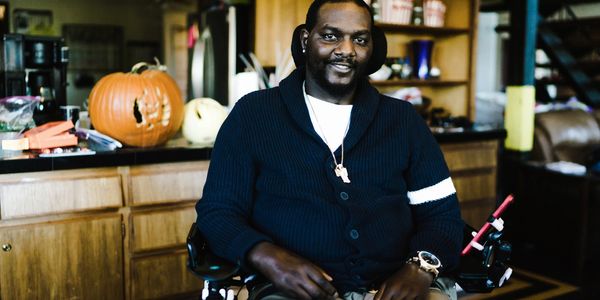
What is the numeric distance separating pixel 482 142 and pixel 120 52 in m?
5.27

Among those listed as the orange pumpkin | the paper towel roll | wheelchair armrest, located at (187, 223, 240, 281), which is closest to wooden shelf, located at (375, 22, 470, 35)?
the paper towel roll

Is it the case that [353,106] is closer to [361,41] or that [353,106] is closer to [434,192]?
[361,41]

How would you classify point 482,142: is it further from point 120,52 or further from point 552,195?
point 120,52

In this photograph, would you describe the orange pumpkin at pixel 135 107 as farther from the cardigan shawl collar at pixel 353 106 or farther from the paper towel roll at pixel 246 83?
the cardigan shawl collar at pixel 353 106

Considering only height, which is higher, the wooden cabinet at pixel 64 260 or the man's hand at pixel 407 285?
the man's hand at pixel 407 285

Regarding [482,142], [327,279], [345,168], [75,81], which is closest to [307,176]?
[345,168]

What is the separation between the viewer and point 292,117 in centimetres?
186

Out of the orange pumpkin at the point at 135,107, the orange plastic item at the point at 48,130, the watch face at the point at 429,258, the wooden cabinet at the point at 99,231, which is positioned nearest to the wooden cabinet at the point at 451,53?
the orange pumpkin at the point at 135,107

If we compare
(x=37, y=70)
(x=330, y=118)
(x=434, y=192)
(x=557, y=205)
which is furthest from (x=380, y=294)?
(x=557, y=205)

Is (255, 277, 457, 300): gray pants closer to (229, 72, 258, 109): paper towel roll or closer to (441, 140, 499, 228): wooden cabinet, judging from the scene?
(229, 72, 258, 109): paper towel roll

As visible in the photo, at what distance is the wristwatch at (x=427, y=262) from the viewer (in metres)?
1.69

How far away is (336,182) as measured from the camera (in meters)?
1.77

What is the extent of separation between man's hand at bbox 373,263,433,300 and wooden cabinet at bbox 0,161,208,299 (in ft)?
4.66

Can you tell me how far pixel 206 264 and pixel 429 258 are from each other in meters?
0.61
